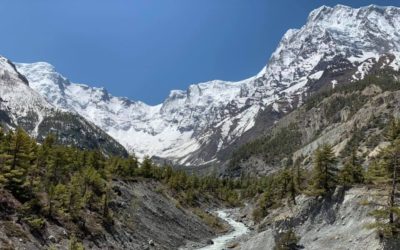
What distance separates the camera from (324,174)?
188 feet

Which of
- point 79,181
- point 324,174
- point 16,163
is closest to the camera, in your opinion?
point 324,174

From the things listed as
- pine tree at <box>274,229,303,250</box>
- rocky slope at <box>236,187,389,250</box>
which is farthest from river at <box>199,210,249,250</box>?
pine tree at <box>274,229,303,250</box>

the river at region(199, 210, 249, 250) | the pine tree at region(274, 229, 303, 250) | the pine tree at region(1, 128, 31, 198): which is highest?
the pine tree at region(1, 128, 31, 198)

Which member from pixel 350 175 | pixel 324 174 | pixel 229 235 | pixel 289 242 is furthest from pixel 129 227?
pixel 350 175

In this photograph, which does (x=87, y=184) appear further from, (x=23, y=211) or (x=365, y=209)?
(x=365, y=209)

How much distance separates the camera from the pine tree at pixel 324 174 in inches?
2250

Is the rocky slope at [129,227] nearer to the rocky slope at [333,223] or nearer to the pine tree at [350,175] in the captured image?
the rocky slope at [333,223]

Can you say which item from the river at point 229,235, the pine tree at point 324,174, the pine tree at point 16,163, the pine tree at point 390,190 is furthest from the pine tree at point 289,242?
the pine tree at point 16,163

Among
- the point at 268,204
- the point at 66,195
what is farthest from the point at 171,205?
the point at 66,195

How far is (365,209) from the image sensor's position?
50.7 metres

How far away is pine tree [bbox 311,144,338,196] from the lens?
5716cm

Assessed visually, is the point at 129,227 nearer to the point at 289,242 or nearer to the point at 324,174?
the point at 289,242

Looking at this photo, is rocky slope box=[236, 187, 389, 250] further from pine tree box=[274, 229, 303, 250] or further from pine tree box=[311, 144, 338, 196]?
pine tree box=[311, 144, 338, 196]

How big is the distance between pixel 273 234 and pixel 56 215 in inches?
1075
